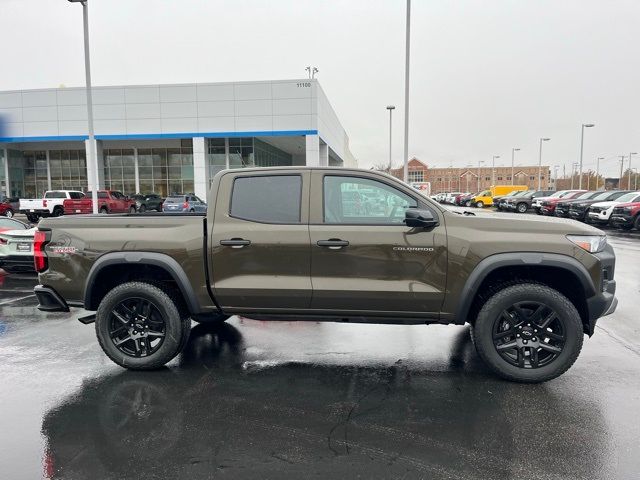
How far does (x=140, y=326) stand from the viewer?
4.64 metres

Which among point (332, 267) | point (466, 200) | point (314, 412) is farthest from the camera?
point (466, 200)

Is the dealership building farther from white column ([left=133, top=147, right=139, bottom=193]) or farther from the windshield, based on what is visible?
the windshield

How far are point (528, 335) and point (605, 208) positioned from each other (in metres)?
19.7

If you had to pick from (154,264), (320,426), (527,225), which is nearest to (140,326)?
(154,264)

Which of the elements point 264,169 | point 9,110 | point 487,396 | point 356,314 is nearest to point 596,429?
point 487,396

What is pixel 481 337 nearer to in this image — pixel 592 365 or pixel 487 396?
pixel 487 396

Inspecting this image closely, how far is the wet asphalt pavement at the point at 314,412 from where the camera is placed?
3.02 metres

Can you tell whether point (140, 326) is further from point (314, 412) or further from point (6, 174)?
point (6, 174)

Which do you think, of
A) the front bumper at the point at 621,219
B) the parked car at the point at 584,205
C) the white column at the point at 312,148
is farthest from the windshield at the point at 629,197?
the white column at the point at 312,148

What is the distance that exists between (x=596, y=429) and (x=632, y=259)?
10398 mm

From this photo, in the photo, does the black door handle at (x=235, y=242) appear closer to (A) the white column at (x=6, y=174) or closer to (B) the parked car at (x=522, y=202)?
(B) the parked car at (x=522, y=202)

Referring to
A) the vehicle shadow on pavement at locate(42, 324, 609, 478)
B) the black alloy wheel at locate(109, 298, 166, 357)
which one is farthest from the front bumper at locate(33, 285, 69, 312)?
the vehicle shadow on pavement at locate(42, 324, 609, 478)

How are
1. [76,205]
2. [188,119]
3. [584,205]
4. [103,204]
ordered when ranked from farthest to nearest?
1. [188,119]
2. [103,204]
3. [76,205]
4. [584,205]

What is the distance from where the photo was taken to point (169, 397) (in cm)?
403
